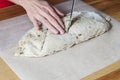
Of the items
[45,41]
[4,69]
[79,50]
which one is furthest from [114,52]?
[4,69]

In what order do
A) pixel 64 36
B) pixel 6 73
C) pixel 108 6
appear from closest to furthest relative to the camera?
pixel 6 73
pixel 64 36
pixel 108 6

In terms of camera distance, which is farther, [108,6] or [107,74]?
[108,6]

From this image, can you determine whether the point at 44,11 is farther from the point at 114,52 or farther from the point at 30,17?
the point at 114,52

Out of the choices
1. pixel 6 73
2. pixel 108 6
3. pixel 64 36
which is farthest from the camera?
pixel 108 6

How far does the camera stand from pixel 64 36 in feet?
2.93

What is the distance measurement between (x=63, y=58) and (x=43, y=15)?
0.63 feet

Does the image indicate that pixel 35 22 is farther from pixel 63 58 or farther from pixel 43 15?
pixel 63 58

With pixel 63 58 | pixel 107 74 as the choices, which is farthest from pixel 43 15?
pixel 107 74

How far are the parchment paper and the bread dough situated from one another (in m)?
0.02

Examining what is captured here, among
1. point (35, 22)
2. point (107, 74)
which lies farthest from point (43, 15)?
point (107, 74)

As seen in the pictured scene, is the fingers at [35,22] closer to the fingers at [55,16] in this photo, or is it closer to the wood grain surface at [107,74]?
the fingers at [55,16]

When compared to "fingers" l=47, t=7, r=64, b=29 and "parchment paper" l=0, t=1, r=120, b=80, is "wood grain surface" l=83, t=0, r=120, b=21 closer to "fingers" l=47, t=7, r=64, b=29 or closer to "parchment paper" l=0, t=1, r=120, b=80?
"parchment paper" l=0, t=1, r=120, b=80

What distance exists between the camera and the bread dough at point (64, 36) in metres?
0.85

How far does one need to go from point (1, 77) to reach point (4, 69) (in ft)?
0.12
